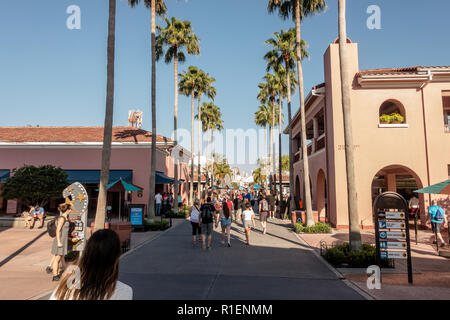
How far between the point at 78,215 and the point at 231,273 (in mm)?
5075

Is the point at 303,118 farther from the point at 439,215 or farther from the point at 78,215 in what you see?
the point at 78,215

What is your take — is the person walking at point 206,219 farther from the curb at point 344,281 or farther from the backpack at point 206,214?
the curb at point 344,281

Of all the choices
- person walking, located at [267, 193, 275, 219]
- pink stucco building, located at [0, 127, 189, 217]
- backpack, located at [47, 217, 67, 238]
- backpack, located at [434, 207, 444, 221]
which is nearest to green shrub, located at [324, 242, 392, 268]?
backpack, located at [434, 207, 444, 221]

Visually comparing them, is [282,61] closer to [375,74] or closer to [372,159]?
[375,74]

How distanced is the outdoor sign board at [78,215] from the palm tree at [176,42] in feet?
46.2

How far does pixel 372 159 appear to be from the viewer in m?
16.5

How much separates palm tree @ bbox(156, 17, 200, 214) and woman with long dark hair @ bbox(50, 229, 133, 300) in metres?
21.2

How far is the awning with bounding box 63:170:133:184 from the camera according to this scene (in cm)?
2228

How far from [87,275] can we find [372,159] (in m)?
17.2

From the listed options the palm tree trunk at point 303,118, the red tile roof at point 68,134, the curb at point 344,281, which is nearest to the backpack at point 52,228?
the curb at point 344,281

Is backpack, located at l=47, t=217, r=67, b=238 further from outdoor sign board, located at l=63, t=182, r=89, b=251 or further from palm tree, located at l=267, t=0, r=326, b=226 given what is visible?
palm tree, located at l=267, t=0, r=326, b=226

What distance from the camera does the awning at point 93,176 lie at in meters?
22.3

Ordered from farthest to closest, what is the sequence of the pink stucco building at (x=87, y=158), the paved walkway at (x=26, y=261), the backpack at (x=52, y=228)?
the pink stucco building at (x=87, y=158) < the backpack at (x=52, y=228) < the paved walkway at (x=26, y=261)
